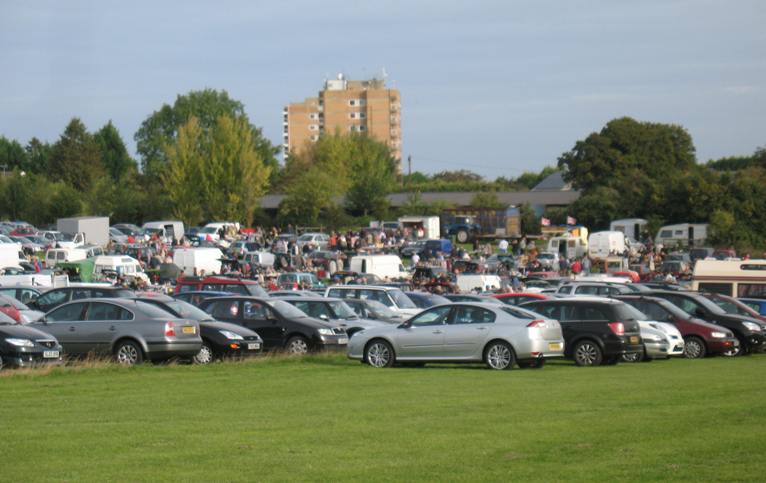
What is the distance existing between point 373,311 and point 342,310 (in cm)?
275

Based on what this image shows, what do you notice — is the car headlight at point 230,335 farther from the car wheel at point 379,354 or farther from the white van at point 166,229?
the white van at point 166,229

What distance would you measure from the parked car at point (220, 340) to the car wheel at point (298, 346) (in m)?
1.31

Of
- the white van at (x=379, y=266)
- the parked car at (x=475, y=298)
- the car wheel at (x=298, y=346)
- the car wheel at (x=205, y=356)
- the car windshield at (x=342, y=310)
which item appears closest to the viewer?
the car wheel at (x=205, y=356)

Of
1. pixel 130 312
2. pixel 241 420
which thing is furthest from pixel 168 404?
pixel 130 312

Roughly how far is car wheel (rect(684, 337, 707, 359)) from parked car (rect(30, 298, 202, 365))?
485 inches

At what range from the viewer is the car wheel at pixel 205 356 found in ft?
78.5

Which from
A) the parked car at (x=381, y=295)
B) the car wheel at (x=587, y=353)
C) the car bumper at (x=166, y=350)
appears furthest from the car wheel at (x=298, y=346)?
the parked car at (x=381, y=295)

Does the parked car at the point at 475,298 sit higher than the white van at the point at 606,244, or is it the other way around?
the white van at the point at 606,244

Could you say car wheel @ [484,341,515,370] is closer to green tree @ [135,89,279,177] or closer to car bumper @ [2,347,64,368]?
car bumper @ [2,347,64,368]

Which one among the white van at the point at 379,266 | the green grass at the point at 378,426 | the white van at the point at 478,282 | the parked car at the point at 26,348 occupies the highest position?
the white van at the point at 379,266

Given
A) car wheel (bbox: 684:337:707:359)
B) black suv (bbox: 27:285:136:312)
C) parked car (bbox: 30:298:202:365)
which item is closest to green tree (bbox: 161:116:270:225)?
black suv (bbox: 27:285:136:312)

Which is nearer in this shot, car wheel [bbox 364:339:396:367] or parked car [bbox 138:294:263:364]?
car wheel [bbox 364:339:396:367]

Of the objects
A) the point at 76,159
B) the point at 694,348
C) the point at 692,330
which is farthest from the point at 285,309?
the point at 76,159

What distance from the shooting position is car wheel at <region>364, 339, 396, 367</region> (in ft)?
74.9
